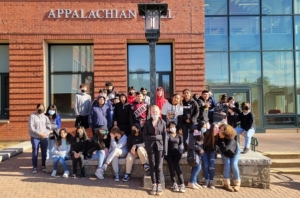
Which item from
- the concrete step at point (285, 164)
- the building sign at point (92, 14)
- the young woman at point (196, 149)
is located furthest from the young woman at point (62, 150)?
the building sign at point (92, 14)

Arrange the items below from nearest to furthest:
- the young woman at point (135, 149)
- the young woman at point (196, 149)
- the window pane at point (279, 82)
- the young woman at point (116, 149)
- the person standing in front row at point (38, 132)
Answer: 1. the young woman at point (196, 149)
2. the young woman at point (135, 149)
3. the young woman at point (116, 149)
4. the person standing in front row at point (38, 132)
5. the window pane at point (279, 82)

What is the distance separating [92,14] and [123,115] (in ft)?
23.1

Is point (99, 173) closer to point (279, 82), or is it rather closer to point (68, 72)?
point (68, 72)

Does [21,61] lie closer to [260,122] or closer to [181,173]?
[181,173]

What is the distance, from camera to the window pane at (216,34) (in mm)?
16750

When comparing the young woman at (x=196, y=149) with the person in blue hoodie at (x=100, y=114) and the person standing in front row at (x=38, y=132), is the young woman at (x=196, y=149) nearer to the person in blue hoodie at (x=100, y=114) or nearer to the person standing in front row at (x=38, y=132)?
the person in blue hoodie at (x=100, y=114)

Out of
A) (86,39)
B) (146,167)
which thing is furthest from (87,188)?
(86,39)

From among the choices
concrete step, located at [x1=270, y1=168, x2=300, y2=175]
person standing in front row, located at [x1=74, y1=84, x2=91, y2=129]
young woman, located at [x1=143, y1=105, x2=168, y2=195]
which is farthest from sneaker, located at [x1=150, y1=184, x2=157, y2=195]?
concrete step, located at [x1=270, y1=168, x2=300, y2=175]

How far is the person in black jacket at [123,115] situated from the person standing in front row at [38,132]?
183cm

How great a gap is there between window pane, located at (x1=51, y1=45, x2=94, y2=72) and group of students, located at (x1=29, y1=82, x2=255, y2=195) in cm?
607

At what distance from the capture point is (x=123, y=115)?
27.9 feet

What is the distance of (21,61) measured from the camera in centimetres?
1382

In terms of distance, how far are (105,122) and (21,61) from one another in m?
7.08

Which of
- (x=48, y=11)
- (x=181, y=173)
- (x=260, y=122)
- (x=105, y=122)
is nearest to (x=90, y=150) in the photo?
(x=105, y=122)
